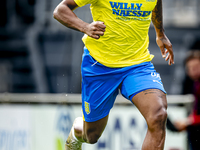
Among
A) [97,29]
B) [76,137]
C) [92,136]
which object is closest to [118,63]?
[97,29]

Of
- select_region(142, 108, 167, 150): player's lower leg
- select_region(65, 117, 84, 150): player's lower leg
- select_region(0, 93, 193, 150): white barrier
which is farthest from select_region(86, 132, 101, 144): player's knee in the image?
select_region(0, 93, 193, 150): white barrier

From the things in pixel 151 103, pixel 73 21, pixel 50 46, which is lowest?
pixel 50 46

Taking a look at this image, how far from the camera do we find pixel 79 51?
30.9 ft

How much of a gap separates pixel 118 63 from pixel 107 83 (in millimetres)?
244

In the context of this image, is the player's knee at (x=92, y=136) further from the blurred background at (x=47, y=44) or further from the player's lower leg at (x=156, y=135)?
the blurred background at (x=47, y=44)

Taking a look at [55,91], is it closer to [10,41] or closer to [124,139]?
[10,41]

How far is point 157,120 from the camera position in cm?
309

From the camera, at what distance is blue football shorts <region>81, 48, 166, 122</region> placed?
3414 millimetres

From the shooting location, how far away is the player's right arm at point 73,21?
311 cm

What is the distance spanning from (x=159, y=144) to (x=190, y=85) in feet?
Answer: 9.28

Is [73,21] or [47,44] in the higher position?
[73,21]

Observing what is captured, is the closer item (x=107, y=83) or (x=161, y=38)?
(x=107, y=83)

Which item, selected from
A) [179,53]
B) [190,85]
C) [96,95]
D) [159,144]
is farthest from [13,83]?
[159,144]

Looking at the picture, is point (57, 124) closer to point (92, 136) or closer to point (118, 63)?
point (92, 136)
